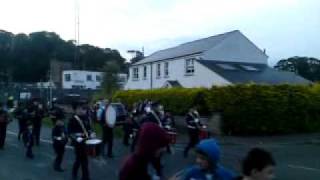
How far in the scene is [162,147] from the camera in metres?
3.98

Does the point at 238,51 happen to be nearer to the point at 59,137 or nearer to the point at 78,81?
the point at 59,137

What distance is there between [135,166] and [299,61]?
100654 mm

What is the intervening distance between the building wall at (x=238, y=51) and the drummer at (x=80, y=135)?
36.0m

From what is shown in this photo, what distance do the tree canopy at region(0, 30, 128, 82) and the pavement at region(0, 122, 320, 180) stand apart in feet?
246

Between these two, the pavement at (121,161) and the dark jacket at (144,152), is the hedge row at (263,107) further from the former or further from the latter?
the dark jacket at (144,152)

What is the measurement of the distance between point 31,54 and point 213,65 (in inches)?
2343

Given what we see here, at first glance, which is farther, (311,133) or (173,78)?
(173,78)

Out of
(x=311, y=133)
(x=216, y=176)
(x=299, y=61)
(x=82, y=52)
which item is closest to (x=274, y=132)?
(x=311, y=133)

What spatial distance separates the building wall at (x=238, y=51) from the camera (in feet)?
157

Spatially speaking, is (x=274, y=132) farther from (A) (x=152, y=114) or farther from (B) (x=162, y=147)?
(B) (x=162, y=147)

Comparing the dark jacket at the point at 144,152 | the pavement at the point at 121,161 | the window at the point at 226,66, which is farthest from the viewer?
the window at the point at 226,66

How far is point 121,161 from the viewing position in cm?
1520

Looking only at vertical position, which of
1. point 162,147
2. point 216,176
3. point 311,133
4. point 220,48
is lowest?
point 311,133

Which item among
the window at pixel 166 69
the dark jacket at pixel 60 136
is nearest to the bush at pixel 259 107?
the dark jacket at pixel 60 136
